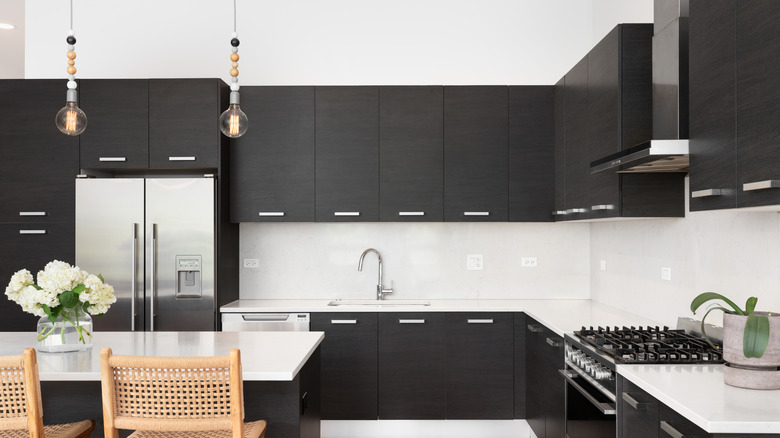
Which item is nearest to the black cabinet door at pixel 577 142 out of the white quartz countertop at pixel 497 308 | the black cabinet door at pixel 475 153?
the black cabinet door at pixel 475 153

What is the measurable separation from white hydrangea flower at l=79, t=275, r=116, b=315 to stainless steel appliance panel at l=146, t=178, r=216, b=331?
4.41 ft

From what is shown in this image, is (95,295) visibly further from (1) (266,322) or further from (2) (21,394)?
(1) (266,322)

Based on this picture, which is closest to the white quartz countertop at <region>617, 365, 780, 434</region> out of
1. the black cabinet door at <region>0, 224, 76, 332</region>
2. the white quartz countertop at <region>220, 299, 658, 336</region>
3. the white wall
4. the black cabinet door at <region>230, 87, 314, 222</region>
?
the white wall

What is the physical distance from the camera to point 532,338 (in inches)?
149

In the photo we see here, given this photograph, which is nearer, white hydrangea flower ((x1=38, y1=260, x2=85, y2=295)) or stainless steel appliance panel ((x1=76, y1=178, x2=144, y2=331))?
white hydrangea flower ((x1=38, y1=260, x2=85, y2=295))

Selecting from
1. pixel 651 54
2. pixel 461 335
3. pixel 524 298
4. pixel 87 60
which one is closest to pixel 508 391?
pixel 461 335

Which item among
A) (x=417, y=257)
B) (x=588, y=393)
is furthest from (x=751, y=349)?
(x=417, y=257)

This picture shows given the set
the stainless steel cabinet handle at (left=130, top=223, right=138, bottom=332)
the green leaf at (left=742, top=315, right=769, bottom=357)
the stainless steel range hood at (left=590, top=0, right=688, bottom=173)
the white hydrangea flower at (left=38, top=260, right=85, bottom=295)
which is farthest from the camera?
the stainless steel cabinet handle at (left=130, top=223, right=138, bottom=332)

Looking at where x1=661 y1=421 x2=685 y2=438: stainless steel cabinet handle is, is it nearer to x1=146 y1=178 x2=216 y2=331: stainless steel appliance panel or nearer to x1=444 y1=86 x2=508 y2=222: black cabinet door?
x1=444 y1=86 x2=508 y2=222: black cabinet door

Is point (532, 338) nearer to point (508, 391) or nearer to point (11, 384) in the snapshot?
point (508, 391)

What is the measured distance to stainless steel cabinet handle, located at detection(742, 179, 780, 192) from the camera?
65.0 inches

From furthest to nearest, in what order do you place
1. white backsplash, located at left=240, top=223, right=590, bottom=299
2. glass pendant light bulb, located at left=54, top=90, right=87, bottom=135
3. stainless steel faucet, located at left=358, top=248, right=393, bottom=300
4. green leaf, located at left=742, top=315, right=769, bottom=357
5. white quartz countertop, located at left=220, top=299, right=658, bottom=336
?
white backsplash, located at left=240, top=223, right=590, bottom=299 < stainless steel faucet, located at left=358, top=248, right=393, bottom=300 < white quartz countertop, located at left=220, top=299, right=658, bottom=336 < glass pendant light bulb, located at left=54, top=90, right=87, bottom=135 < green leaf, located at left=742, top=315, right=769, bottom=357

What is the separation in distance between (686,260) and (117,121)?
3778mm

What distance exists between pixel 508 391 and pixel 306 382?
1.90 metres
